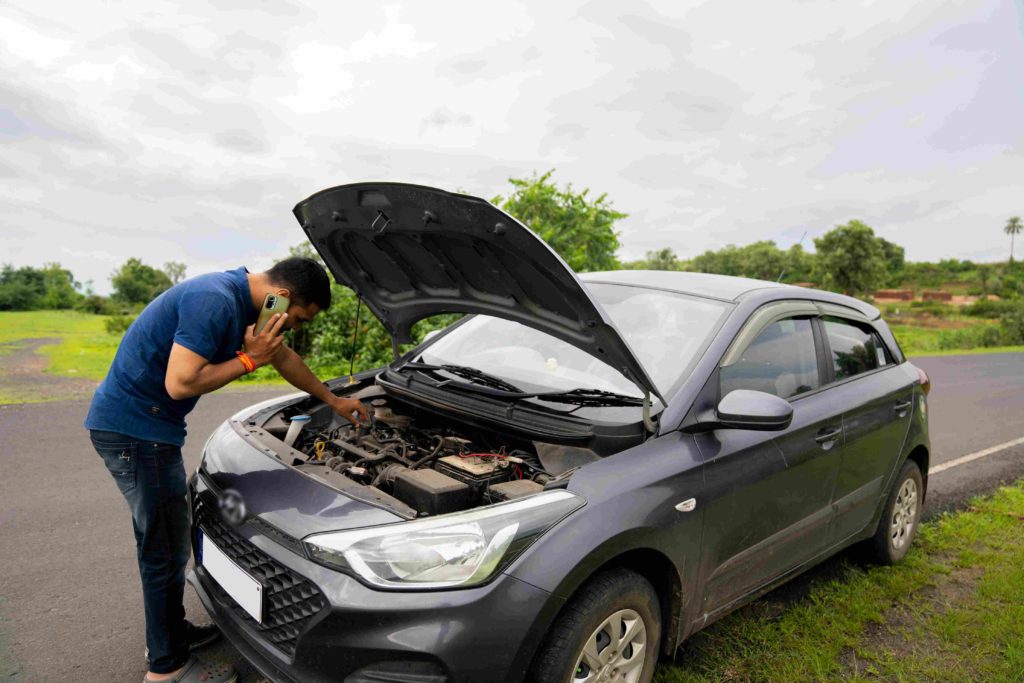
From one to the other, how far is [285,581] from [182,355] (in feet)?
2.90

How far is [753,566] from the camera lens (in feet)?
8.99

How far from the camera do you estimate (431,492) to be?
2139 mm

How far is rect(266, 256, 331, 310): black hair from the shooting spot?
8.52 feet

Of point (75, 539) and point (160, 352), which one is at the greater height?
point (160, 352)

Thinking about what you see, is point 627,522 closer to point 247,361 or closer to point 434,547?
point 434,547

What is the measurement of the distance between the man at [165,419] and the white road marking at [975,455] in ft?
19.2

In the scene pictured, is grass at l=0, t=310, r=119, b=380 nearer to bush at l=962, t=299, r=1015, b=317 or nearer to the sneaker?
the sneaker

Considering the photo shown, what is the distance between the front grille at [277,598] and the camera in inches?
74.9

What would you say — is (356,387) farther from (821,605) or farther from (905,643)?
(905,643)

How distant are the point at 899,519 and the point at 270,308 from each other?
149 inches

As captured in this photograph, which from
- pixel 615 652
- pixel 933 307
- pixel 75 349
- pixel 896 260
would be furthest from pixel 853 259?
pixel 615 652

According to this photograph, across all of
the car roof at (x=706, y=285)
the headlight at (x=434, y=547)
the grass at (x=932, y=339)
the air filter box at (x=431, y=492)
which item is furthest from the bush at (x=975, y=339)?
the headlight at (x=434, y=547)

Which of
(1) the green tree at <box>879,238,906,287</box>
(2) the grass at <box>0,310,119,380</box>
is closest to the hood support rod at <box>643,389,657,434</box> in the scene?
(2) the grass at <box>0,310,119,380</box>

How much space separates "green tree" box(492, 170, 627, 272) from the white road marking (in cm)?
783
